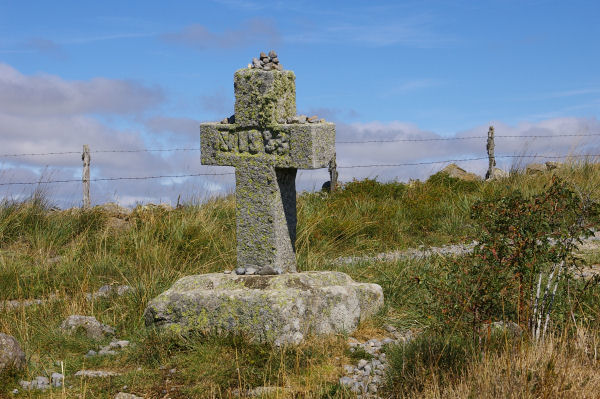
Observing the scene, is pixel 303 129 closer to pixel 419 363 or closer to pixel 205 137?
pixel 205 137

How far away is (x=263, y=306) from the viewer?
5.84 metres

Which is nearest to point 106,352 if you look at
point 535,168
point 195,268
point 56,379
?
point 56,379

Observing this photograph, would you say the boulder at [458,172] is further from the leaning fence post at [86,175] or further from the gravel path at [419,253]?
the leaning fence post at [86,175]

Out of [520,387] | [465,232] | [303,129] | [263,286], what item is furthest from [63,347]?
[465,232]

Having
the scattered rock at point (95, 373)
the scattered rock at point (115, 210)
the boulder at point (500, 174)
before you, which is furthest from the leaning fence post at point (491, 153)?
the scattered rock at point (95, 373)

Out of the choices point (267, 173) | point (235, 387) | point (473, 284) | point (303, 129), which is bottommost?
point (235, 387)

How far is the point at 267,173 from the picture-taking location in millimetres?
6297

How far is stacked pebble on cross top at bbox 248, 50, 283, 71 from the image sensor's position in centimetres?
645

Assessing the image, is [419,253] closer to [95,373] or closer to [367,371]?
[367,371]

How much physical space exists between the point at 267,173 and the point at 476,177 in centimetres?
1196

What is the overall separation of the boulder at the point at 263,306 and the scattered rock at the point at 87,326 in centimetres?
52

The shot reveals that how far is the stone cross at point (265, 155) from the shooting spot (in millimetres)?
6227

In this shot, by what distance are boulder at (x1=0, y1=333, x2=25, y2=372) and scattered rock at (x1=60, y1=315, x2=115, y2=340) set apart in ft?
3.00

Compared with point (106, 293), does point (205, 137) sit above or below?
above
